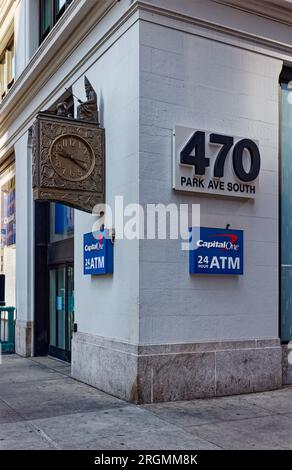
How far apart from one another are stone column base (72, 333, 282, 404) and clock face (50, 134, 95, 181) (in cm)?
278

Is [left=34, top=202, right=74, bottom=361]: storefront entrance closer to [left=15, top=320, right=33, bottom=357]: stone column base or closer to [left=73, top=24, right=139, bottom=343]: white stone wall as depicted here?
[left=15, top=320, right=33, bottom=357]: stone column base

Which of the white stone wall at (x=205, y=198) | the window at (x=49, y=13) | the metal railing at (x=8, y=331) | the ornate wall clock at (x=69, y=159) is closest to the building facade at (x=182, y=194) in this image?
the white stone wall at (x=205, y=198)

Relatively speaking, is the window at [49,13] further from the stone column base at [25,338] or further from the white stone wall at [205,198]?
the stone column base at [25,338]

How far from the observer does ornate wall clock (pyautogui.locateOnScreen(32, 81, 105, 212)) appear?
877cm

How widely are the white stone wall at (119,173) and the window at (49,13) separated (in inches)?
131

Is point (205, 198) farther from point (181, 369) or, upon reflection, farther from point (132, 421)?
point (132, 421)

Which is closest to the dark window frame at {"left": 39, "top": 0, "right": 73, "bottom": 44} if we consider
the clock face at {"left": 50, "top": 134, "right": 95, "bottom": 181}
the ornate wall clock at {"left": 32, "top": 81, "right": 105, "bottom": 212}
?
the ornate wall clock at {"left": 32, "top": 81, "right": 105, "bottom": 212}

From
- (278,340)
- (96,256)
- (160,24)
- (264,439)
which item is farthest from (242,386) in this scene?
(160,24)

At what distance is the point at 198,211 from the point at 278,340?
8.68 feet

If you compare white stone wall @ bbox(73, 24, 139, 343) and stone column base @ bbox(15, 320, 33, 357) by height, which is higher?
white stone wall @ bbox(73, 24, 139, 343)

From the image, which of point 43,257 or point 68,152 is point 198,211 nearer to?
point 68,152

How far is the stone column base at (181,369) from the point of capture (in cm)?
803

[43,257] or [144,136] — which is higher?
[144,136]

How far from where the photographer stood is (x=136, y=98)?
847 cm
